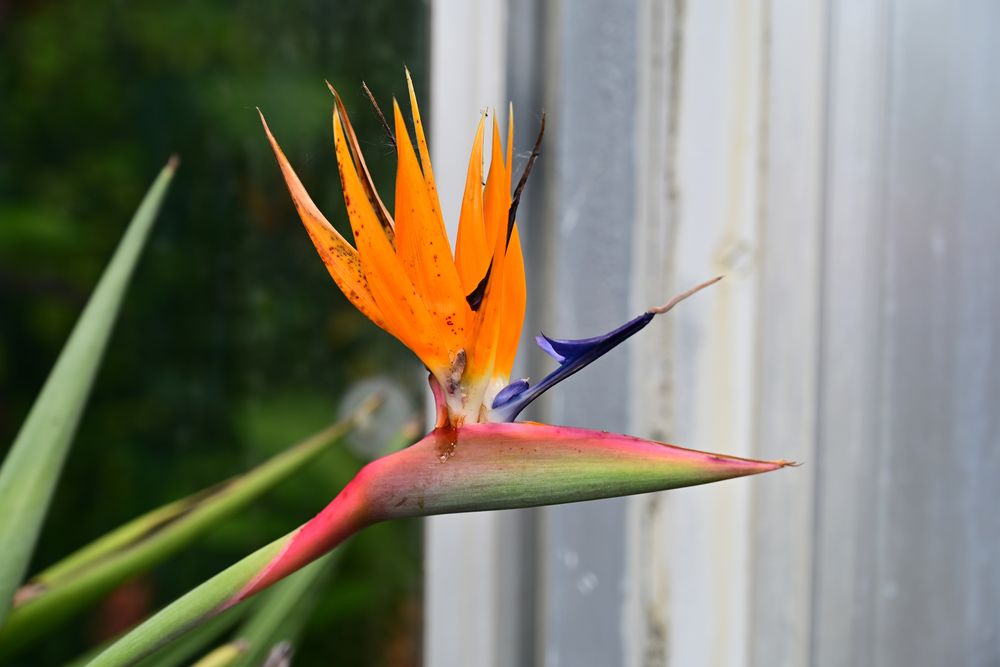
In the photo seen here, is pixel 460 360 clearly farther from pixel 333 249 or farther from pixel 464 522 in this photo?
pixel 464 522

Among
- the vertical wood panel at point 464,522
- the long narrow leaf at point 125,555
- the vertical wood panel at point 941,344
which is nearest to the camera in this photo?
the long narrow leaf at point 125,555

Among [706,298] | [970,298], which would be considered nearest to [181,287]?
[706,298]

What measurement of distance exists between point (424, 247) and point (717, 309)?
0.47m

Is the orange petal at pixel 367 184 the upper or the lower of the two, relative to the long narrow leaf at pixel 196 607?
upper

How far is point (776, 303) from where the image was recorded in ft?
2.26

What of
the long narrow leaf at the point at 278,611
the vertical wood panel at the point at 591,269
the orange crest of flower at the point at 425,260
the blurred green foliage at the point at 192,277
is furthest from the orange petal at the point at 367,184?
the blurred green foliage at the point at 192,277

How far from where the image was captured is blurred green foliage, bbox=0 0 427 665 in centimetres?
94

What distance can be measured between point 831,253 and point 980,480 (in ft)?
0.64

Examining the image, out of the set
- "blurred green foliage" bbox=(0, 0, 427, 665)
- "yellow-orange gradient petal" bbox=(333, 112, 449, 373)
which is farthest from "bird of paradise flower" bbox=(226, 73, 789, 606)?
"blurred green foliage" bbox=(0, 0, 427, 665)

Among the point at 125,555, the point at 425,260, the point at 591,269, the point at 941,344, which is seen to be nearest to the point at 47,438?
the point at 125,555

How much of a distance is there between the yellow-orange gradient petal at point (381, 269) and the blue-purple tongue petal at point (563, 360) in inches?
1.3

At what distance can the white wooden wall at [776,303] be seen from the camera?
0.63 meters

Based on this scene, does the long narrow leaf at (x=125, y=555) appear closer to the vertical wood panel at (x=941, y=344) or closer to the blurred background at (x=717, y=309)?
the blurred background at (x=717, y=309)

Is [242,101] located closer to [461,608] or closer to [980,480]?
[461,608]
